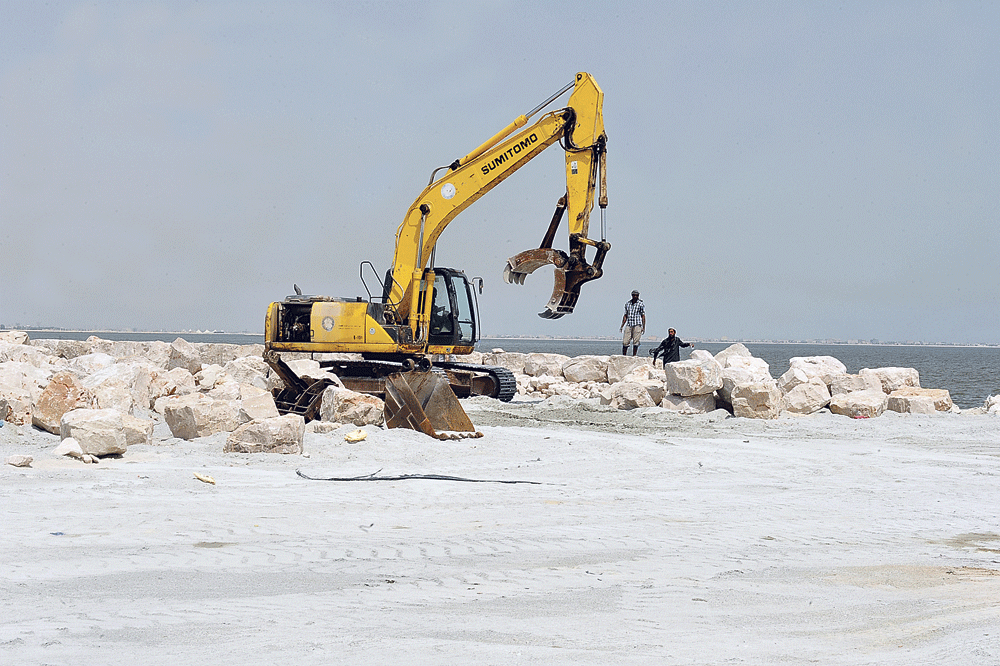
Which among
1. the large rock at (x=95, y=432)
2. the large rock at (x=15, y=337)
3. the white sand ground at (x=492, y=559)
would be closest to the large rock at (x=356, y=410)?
the white sand ground at (x=492, y=559)

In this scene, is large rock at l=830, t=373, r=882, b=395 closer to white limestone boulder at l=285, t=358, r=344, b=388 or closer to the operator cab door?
the operator cab door

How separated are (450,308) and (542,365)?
28.8 ft

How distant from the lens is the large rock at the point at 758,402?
12.5 m

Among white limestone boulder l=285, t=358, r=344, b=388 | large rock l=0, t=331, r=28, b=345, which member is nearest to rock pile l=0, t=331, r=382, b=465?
white limestone boulder l=285, t=358, r=344, b=388

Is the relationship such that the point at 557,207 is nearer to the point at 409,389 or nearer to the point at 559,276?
the point at 559,276

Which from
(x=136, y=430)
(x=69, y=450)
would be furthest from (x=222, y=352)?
(x=69, y=450)

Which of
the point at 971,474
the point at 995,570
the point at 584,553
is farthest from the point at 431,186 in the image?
the point at 995,570

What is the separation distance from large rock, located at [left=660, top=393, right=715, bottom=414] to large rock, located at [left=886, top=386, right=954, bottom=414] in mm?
2667

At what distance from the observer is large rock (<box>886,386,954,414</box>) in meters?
13.0

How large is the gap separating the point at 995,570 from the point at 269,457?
229 inches

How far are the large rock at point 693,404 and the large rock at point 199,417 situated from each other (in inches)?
263

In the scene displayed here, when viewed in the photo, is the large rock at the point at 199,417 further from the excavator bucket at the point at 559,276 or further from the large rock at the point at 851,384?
the large rock at the point at 851,384

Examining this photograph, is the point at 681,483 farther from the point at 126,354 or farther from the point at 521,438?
the point at 126,354

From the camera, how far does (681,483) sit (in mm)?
7543
